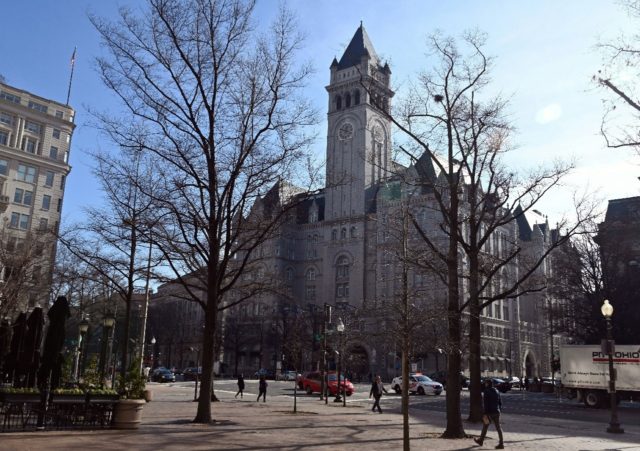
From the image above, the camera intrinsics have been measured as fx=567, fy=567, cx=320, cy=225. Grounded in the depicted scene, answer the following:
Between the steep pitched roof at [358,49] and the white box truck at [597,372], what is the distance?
71.9 m

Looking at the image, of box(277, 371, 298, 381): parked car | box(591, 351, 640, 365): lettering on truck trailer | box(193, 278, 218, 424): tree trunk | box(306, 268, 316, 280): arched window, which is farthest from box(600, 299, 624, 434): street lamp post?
box(306, 268, 316, 280): arched window

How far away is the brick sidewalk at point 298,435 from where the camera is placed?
13242mm

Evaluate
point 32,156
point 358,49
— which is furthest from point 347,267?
point 32,156

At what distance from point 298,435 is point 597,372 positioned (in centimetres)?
2757

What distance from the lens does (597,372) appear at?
36.7 metres

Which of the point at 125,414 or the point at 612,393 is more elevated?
the point at 612,393

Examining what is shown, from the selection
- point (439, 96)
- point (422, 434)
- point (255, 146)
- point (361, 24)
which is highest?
point (361, 24)

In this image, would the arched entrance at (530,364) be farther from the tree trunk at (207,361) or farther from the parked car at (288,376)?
the tree trunk at (207,361)

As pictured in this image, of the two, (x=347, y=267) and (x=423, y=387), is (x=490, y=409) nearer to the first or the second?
(x=423, y=387)

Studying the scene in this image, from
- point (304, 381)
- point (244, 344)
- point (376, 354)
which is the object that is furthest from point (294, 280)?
point (304, 381)

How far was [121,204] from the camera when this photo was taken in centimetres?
2378

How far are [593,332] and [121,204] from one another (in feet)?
136

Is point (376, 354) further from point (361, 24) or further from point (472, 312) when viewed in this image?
point (472, 312)

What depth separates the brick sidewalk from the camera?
13.2m
